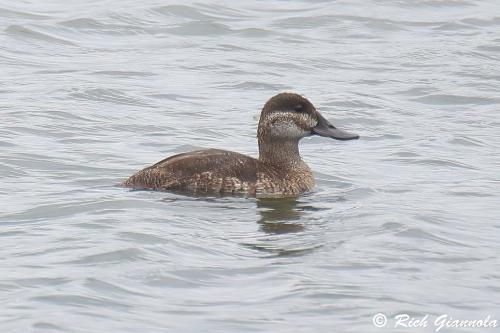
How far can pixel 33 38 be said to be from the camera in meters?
22.0

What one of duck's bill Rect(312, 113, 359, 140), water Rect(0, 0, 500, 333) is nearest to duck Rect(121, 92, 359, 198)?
duck's bill Rect(312, 113, 359, 140)

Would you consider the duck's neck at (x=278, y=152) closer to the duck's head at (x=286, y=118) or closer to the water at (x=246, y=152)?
→ the duck's head at (x=286, y=118)

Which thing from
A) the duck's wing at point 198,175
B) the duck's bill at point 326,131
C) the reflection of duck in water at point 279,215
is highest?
the duck's bill at point 326,131

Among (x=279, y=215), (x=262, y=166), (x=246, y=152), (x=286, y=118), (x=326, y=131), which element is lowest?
(x=246, y=152)

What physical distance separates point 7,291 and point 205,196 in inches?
139

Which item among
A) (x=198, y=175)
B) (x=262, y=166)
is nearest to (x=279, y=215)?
(x=198, y=175)

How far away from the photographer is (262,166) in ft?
44.7

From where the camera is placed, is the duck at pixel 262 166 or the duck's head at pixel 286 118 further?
the duck's head at pixel 286 118

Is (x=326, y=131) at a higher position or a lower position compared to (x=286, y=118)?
lower

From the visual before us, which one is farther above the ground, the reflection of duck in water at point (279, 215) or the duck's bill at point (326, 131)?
the duck's bill at point (326, 131)

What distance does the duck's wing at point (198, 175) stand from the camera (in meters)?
13.1
